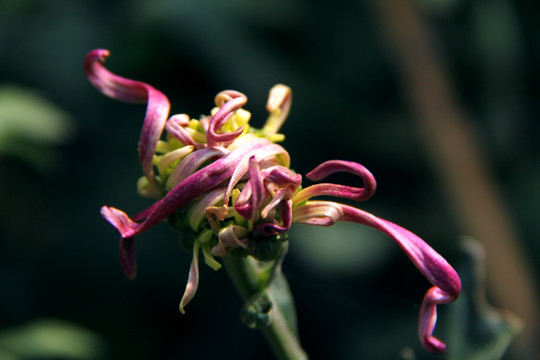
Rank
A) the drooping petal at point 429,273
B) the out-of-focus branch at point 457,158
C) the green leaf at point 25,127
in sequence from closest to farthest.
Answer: the drooping petal at point 429,273, the green leaf at point 25,127, the out-of-focus branch at point 457,158

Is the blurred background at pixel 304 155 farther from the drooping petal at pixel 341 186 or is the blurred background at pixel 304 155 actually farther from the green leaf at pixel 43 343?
the drooping petal at pixel 341 186

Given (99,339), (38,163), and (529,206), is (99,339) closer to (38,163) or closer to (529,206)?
(38,163)

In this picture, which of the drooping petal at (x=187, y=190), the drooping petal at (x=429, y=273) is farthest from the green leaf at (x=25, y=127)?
the drooping petal at (x=429, y=273)

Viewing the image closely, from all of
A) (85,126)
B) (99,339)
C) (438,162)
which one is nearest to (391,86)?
(438,162)

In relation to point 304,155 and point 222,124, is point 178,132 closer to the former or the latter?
point 222,124

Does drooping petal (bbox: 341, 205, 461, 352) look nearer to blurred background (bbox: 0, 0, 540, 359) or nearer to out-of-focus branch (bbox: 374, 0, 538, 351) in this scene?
blurred background (bbox: 0, 0, 540, 359)
